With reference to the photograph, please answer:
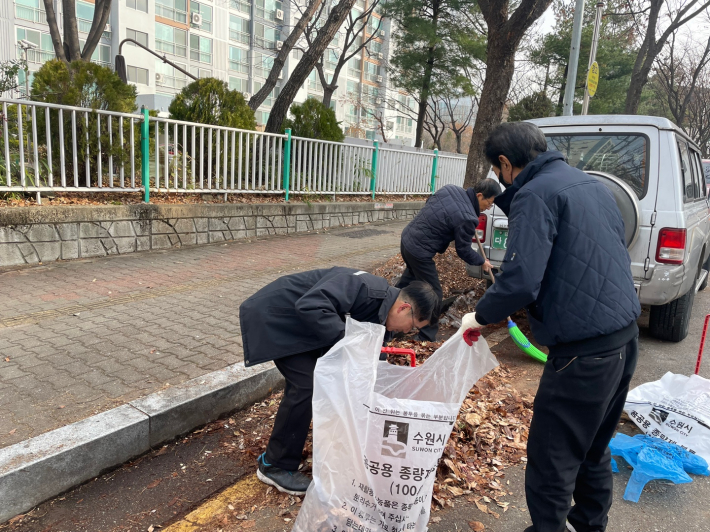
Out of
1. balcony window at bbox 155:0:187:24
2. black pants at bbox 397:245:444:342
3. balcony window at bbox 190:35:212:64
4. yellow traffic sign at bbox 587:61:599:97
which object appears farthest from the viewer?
balcony window at bbox 190:35:212:64

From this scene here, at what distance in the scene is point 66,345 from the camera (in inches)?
149

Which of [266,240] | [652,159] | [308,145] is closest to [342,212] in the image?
[308,145]

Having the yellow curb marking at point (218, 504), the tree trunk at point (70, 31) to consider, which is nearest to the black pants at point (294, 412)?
the yellow curb marking at point (218, 504)

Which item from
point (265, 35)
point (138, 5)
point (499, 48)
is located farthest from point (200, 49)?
point (499, 48)

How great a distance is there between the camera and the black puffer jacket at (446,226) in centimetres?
425

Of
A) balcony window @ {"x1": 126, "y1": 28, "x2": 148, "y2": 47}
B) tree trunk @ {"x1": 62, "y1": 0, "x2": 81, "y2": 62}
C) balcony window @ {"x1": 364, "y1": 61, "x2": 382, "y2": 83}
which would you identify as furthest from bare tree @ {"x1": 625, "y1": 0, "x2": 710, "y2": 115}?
balcony window @ {"x1": 364, "y1": 61, "x2": 382, "y2": 83}

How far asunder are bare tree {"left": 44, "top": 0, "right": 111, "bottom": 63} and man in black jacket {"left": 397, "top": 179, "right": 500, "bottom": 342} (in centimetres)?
829

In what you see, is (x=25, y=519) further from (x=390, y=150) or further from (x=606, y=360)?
(x=390, y=150)

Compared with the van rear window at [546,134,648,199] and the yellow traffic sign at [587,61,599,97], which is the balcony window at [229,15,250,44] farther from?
the van rear window at [546,134,648,199]

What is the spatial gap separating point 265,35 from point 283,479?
46.4 m

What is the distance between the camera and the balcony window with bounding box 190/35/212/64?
3797cm

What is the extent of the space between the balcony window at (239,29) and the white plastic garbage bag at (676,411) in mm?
43446

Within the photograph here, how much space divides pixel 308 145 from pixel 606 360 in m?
8.56

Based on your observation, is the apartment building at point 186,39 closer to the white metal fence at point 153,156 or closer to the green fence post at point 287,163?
the white metal fence at point 153,156
